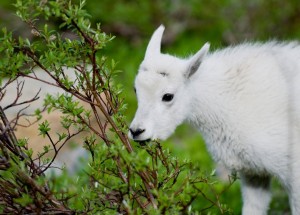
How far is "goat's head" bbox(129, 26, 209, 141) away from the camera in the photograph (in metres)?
5.68

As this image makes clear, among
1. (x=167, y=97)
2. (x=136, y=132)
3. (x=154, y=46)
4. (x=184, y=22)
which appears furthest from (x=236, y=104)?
(x=184, y=22)

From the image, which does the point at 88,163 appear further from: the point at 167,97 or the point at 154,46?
the point at 154,46

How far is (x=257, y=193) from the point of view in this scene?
6.51 meters

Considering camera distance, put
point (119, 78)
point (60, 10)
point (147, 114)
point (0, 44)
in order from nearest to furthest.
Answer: point (60, 10) < point (0, 44) < point (147, 114) < point (119, 78)

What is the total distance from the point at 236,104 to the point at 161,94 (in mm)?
727

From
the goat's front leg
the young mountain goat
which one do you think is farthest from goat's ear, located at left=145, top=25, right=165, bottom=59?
the goat's front leg

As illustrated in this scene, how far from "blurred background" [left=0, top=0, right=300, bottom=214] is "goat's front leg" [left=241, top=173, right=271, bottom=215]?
5797 millimetres

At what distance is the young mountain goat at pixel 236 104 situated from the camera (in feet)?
19.0

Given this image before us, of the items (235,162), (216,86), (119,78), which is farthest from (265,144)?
(119,78)

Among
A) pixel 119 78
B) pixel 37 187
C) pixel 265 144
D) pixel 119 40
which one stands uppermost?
pixel 119 40

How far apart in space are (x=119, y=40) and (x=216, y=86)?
8918 millimetres

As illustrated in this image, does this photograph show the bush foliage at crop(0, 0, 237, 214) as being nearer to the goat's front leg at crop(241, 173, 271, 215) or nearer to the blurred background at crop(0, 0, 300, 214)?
the goat's front leg at crop(241, 173, 271, 215)

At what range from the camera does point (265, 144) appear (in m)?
5.80

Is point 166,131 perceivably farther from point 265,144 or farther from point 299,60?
point 299,60
